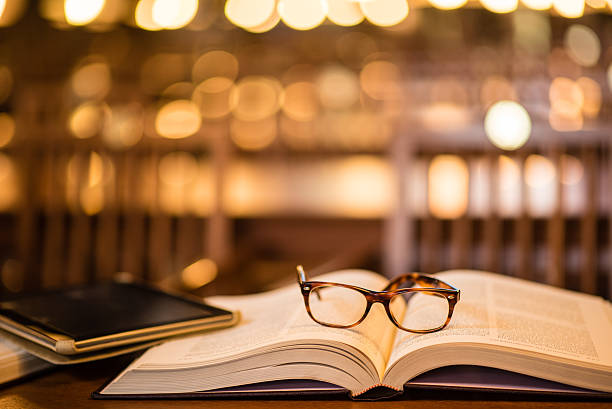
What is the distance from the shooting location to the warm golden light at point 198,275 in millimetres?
1354

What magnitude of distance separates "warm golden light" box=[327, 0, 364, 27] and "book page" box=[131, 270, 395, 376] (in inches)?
103

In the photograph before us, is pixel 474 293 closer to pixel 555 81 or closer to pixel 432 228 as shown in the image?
pixel 432 228

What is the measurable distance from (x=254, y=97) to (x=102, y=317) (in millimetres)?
3320

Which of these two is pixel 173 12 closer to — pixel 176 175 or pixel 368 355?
pixel 176 175

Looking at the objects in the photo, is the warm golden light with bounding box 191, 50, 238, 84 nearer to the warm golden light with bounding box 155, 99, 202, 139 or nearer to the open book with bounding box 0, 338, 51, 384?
the warm golden light with bounding box 155, 99, 202, 139

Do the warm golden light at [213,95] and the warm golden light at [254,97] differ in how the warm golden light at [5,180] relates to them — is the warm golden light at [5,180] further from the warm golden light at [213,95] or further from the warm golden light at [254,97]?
the warm golden light at [254,97]

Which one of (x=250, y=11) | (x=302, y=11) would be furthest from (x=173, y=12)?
Result: (x=302, y=11)

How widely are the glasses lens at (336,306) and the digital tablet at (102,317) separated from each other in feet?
0.37

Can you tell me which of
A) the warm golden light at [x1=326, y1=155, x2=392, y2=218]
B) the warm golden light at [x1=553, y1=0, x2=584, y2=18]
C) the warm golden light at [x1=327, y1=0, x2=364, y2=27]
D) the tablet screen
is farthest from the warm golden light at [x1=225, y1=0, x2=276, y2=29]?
the tablet screen

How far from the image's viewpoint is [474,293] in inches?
26.6

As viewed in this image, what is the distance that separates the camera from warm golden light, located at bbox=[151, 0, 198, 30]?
2.82m

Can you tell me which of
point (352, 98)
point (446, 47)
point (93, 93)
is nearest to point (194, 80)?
point (93, 93)

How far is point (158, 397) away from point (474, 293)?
0.41m

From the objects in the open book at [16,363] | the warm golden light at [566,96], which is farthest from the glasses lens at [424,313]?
the warm golden light at [566,96]
